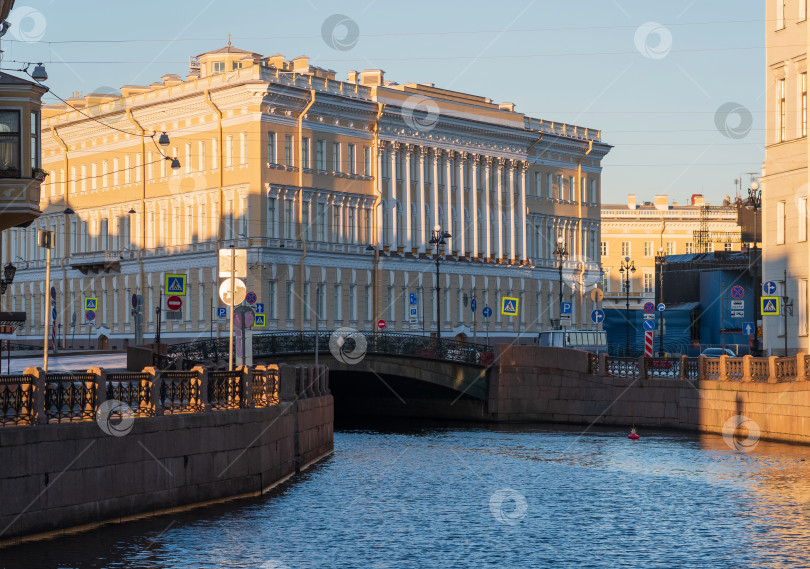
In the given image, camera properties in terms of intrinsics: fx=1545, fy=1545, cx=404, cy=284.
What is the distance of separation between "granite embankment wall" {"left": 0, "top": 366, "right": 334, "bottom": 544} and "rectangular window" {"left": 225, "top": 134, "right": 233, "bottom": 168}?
43.7 m

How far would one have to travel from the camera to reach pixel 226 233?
74625mm

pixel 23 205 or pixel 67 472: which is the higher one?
pixel 23 205

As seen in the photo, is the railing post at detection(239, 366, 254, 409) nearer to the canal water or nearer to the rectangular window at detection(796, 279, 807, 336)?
the canal water

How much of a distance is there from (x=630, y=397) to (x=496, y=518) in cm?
2279

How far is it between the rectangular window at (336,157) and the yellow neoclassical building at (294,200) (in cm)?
14

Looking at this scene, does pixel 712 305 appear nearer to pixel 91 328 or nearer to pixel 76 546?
pixel 91 328

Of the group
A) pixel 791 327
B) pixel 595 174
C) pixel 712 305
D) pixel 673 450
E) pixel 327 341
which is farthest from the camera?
pixel 595 174

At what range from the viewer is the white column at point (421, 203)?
279ft

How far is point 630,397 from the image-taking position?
47.6 meters

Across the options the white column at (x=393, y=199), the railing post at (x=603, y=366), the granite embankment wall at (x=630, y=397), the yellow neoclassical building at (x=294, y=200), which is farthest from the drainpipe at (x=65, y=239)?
the railing post at (x=603, y=366)

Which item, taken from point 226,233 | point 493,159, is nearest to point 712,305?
point 493,159

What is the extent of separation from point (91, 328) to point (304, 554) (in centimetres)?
6255

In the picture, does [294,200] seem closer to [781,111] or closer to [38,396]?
[781,111]

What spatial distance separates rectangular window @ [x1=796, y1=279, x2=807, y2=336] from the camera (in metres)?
46.6
